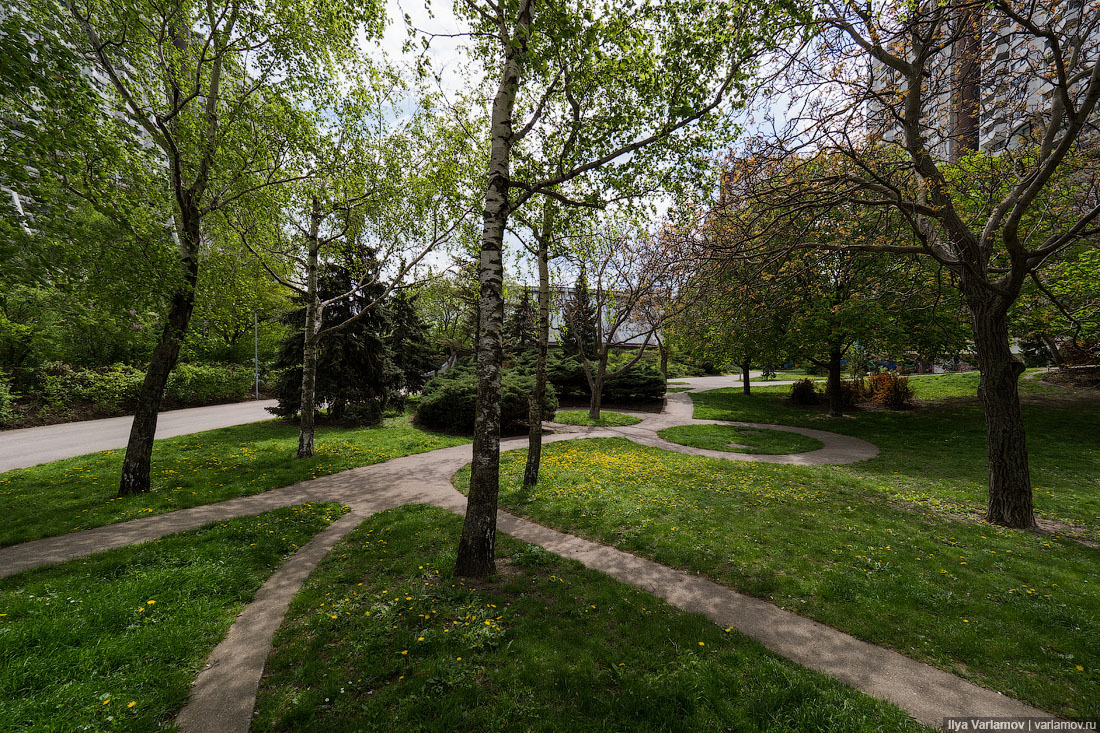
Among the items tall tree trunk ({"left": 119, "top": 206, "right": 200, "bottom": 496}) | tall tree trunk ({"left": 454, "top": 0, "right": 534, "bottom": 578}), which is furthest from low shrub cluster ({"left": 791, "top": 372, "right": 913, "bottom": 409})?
tall tree trunk ({"left": 119, "top": 206, "right": 200, "bottom": 496})

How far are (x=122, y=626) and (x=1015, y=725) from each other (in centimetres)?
743

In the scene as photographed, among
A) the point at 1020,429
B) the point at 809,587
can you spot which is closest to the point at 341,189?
the point at 809,587

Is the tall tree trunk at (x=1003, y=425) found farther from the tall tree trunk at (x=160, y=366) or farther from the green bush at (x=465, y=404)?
the tall tree trunk at (x=160, y=366)

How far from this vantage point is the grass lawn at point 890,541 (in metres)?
3.55

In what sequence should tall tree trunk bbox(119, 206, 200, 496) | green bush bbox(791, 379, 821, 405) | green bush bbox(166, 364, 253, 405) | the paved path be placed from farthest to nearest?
green bush bbox(791, 379, 821, 405) → green bush bbox(166, 364, 253, 405) → the paved path → tall tree trunk bbox(119, 206, 200, 496)

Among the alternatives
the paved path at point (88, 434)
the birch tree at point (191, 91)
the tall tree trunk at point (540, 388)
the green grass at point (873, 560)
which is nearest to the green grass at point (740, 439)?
the green grass at point (873, 560)

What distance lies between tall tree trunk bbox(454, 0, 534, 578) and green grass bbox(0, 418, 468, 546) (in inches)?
240

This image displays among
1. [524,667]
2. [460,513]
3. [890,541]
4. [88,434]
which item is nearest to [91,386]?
[88,434]

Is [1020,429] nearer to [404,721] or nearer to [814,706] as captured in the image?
[814,706]

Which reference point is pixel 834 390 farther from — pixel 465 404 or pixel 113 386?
pixel 113 386

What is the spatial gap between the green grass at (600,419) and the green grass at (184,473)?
5.63 m

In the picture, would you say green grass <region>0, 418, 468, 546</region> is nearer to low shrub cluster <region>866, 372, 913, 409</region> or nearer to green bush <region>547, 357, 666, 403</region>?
green bush <region>547, 357, 666, 403</region>

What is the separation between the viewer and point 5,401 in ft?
44.7

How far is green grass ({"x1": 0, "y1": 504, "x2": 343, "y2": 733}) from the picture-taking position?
2783mm
